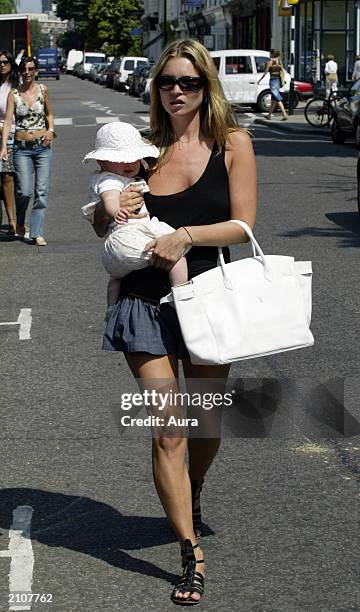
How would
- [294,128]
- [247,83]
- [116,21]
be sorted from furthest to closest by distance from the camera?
[116,21] → [247,83] → [294,128]

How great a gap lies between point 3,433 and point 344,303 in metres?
4.11

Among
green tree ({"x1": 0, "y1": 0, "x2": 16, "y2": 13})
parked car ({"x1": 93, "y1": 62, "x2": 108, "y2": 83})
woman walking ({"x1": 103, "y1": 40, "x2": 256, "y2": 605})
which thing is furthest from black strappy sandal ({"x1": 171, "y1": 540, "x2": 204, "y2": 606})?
green tree ({"x1": 0, "y1": 0, "x2": 16, "y2": 13})

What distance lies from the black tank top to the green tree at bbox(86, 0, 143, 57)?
396ft

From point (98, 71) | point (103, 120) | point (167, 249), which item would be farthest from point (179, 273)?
point (98, 71)

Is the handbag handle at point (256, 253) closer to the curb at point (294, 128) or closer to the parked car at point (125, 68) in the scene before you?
the curb at point (294, 128)

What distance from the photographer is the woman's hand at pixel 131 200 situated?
426 cm

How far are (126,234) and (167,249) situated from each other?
6.0 inches

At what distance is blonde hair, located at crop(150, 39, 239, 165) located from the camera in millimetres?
4395

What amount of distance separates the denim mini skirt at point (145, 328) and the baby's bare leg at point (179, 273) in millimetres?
111

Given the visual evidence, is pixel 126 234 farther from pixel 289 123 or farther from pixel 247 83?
pixel 247 83

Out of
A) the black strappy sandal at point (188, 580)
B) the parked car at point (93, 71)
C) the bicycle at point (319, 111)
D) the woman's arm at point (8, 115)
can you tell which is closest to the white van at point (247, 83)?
the bicycle at point (319, 111)

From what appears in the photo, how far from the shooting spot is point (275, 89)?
121ft

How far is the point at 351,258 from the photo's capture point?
12.3 meters

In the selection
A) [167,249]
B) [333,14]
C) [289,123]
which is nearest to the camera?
[167,249]
